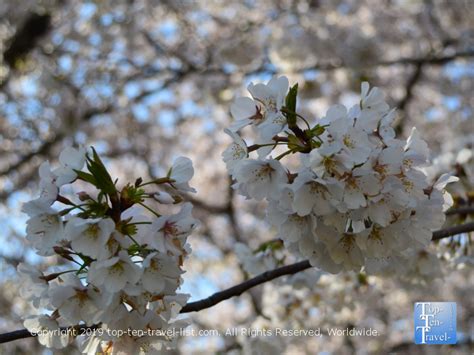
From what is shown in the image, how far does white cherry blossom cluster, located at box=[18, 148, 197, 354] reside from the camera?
1.54m

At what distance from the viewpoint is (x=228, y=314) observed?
855cm

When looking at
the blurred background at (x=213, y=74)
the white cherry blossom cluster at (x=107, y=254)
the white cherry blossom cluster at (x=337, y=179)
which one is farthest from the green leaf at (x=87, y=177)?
the blurred background at (x=213, y=74)

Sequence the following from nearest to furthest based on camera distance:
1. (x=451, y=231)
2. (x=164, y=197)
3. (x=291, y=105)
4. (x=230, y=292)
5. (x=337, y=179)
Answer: (x=337, y=179) < (x=291, y=105) < (x=164, y=197) < (x=230, y=292) < (x=451, y=231)

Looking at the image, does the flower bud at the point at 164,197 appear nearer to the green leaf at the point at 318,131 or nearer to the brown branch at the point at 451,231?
the green leaf at the point at 318,131

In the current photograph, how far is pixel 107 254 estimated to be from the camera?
1530 mm

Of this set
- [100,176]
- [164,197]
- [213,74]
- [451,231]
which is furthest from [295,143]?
[213,74]

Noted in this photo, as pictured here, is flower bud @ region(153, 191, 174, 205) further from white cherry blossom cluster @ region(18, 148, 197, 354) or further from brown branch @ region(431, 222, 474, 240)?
brown branch @ region(431, 222, 474, 240)

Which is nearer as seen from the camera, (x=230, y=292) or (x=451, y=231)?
(x=230, y=292)

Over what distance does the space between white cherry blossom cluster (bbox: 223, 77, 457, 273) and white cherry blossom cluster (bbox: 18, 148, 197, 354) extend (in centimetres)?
23

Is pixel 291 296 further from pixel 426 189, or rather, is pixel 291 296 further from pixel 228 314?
pixel 228 314

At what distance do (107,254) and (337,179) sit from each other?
0.58 m

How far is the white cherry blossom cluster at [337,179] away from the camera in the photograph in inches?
60.1

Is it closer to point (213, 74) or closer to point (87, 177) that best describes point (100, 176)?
point (87, 177)

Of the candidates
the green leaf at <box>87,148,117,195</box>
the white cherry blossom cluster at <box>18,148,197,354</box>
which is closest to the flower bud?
the white cherry blossom cluster at <box>18,148,197,354</box>
